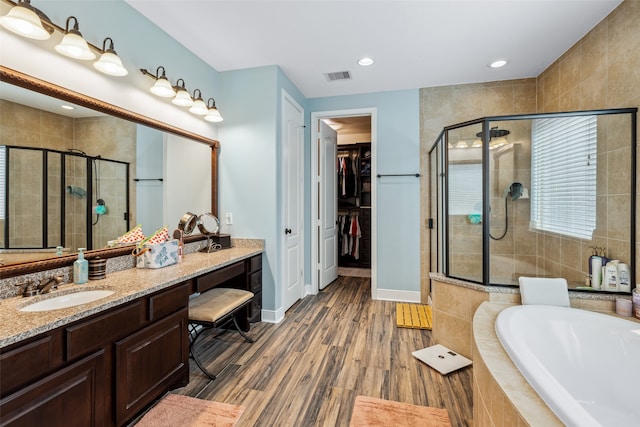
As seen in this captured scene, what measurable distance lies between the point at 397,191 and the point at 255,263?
6.52ft

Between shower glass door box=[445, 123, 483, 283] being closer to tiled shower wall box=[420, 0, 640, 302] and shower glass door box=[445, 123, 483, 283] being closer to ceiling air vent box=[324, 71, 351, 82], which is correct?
tiled shower wall box=[420, 0, 640, 302]

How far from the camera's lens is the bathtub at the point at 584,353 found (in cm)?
145

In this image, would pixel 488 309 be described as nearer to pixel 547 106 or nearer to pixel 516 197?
A: pixel 516 197

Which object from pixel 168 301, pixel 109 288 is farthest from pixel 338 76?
pixel 109 288

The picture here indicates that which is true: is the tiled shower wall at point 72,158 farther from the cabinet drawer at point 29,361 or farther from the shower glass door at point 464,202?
the shower glass door at point 464,202

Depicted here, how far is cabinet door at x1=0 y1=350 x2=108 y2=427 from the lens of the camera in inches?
42.1

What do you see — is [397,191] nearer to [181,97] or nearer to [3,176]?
[181,97]

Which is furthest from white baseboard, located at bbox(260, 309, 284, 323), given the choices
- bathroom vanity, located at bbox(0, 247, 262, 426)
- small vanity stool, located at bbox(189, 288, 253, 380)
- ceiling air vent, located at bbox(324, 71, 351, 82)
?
ceiling air vent, located at bbox(324, 71, 351, 82)

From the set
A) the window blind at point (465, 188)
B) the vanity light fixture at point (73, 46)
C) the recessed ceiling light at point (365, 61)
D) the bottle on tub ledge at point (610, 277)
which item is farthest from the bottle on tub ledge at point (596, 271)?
the vanity light fixture at point (73, 46)

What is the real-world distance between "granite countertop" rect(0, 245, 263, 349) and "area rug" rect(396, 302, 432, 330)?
5.71 ft

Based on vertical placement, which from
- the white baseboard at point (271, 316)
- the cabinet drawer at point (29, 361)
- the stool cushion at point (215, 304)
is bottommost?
the white baseboard at point (271, 316)

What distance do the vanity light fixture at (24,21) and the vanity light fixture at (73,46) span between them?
11cm

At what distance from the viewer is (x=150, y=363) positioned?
168 centimetres

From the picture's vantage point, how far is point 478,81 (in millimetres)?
3412
